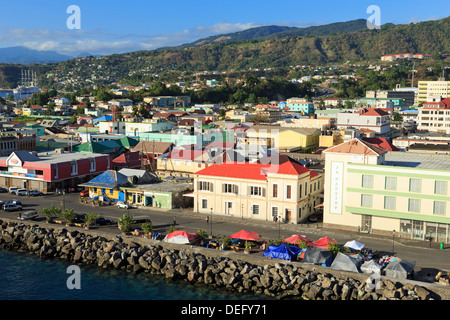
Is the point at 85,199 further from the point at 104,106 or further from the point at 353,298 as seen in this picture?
the point at 104,106

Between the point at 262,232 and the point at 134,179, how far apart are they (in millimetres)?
10598

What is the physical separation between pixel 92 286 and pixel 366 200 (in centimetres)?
1363

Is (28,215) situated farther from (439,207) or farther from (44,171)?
(439,207)

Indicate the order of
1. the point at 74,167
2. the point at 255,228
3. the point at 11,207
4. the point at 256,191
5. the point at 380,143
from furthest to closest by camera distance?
1. the point at 380,143
2. the point at 74,167
3. the point at 11,207
4. the point at 256,191
5. the point at 255,228

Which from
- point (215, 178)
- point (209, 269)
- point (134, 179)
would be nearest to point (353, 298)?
point (209, 269)

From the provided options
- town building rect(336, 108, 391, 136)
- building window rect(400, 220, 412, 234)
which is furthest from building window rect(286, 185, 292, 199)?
town building rect(336, 108, 391, 136)

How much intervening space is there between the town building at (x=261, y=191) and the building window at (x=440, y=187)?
676 centimetres

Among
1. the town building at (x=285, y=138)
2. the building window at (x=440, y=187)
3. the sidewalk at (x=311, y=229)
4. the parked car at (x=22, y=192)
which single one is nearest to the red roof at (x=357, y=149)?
the building window at (x=440, y=187)

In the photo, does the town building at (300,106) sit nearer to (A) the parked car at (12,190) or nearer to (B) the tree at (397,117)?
(B) the tree at (397,117)

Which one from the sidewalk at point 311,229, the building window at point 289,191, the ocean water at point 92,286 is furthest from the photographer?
the building window at point 289,191

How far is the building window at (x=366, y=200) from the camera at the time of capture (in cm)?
2477

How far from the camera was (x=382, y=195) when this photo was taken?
960 inches

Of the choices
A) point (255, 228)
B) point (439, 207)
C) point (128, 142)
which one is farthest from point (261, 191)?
point (128, 142)
